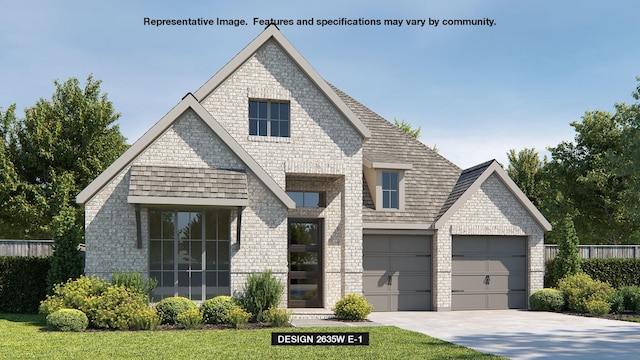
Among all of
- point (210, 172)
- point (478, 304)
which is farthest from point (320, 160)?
point (478, 304)

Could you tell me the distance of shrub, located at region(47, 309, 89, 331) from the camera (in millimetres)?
15242

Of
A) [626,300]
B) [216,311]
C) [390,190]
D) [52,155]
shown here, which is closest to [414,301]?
[390,190]

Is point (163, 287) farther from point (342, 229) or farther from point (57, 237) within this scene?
point (342, 229)

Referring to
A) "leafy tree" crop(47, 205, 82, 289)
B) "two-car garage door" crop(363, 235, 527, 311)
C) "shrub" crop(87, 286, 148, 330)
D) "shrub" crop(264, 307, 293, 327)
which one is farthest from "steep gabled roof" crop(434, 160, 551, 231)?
"leafy tree" crop(47, 205, 82, 289)

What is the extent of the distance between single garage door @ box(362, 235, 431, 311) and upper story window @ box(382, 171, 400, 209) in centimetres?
117

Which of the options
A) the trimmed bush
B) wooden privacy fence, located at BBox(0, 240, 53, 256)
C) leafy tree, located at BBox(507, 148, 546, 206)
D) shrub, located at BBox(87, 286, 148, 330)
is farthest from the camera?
leafy tree, located at BBox(507, 148, 546, 206)

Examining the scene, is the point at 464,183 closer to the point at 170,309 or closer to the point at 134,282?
the point at 170,309

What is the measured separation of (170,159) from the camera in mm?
17906

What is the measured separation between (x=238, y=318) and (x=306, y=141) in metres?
6.68

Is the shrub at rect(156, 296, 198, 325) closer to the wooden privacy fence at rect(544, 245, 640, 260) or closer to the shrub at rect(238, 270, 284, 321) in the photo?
the shrub at rect(238, 270, 284, 321)


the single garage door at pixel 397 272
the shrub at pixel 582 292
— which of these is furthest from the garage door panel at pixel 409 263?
the shrub at pixel 582 292

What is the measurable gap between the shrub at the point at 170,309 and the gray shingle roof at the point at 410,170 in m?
7.20

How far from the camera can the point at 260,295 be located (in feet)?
55.9

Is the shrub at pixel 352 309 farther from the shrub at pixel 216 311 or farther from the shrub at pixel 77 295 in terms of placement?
the shrub at pixel 77 295
